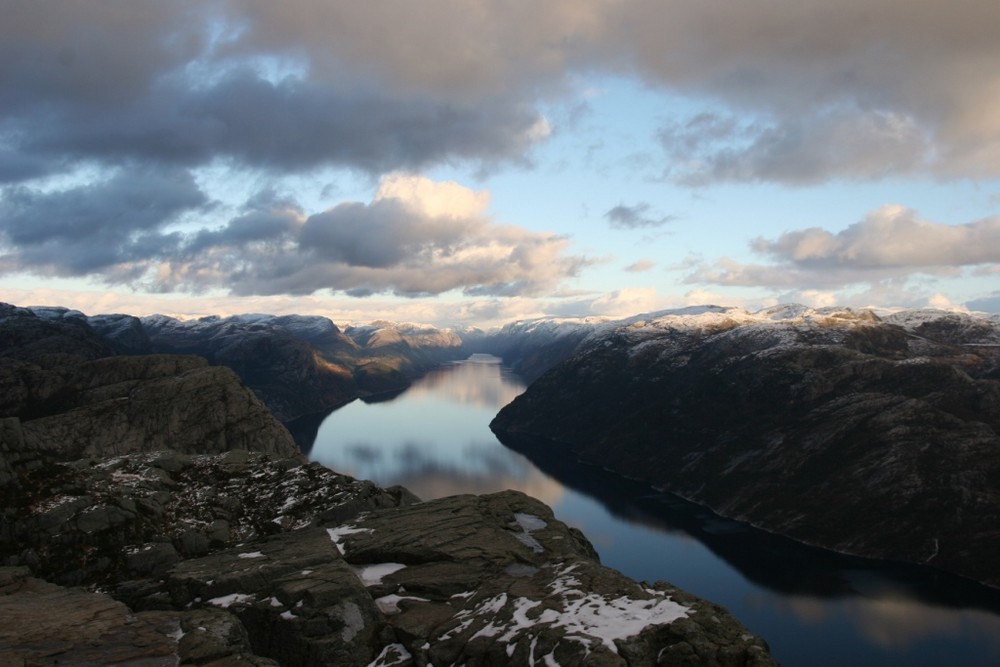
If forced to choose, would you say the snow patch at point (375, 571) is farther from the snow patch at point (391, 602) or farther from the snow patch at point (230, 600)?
the snow patch at point (230, 600)

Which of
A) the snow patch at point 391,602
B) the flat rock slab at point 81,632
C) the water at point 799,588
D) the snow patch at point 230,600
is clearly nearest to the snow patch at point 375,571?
the snow patch at point 391,602

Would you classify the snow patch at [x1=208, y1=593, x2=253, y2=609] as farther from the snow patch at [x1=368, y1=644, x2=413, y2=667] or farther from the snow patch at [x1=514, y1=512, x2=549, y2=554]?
the snow patch at [x1=514, y1=512, x2=549, y2=554]

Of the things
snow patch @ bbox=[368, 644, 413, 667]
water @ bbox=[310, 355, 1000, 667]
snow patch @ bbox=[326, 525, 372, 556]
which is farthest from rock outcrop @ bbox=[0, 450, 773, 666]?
water @ bbox=[310, 355, 1000, 667]

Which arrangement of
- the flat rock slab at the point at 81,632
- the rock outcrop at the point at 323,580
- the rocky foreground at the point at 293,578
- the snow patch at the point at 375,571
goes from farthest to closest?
the snow patch at the point at 375,571 → the rock outcrop at the point at 323,580 → the rocky foreground at the point at 293,578 → the flat rock slab at the point at 81,632

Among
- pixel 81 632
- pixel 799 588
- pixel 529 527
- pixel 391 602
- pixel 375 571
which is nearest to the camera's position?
pixel 81 632

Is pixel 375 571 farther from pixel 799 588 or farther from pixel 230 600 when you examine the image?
pixel 799 588

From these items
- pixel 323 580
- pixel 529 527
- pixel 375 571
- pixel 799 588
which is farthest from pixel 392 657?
pixel 799 588

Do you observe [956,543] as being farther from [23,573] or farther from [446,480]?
[23,573]

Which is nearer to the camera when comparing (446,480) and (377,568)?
(377,568)

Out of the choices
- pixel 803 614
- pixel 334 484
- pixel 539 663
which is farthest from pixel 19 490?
pixel 803 614
